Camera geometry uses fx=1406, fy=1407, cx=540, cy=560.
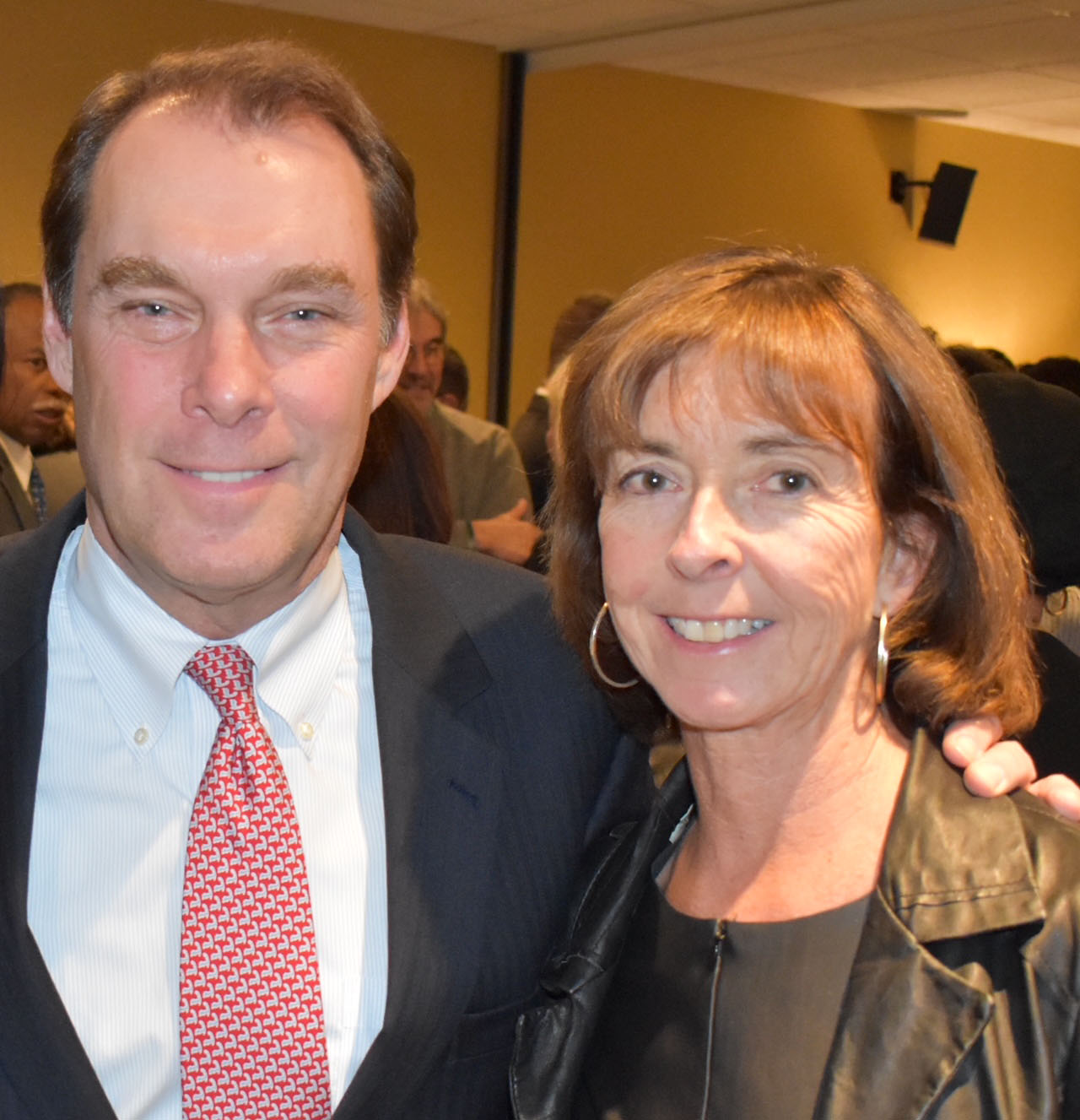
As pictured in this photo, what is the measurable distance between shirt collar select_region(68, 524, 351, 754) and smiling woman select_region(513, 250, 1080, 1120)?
1.14 feet

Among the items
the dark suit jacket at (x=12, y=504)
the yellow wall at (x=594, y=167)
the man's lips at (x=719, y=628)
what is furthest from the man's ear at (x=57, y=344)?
the yellow wall at (x=594, y=167)

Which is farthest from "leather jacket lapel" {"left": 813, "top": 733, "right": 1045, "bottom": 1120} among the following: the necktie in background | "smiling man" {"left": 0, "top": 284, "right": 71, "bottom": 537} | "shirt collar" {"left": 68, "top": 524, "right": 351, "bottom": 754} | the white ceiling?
the white ceiling

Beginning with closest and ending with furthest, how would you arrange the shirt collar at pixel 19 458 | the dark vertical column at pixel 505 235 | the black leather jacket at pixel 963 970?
the black leather jacket at pixel 963 970, the shirt collar at pixel 19 458, the dark vertical column at pixel 505 235

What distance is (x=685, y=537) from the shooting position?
1356mm

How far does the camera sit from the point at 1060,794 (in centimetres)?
141

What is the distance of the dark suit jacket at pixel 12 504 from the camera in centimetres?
333

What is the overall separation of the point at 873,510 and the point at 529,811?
1.69 feet

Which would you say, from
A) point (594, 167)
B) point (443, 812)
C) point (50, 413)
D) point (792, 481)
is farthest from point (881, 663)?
point (594, 167)

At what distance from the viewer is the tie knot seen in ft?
4.83

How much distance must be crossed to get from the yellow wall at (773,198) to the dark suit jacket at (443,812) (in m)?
5.68

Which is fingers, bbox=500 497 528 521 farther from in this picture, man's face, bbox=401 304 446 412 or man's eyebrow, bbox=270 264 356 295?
man's eyebrow, bbox=270 264 356 295

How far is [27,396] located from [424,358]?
1.19 meters

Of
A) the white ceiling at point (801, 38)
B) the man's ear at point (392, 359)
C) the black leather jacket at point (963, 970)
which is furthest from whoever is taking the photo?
the white ceiling at point (801, 38)

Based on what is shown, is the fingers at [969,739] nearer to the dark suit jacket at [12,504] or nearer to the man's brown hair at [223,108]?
the man's brown hair at [223,108]
